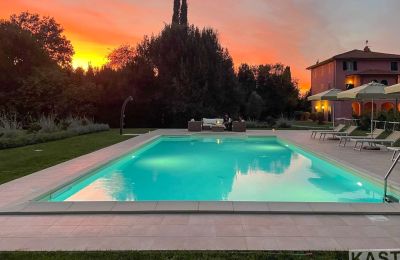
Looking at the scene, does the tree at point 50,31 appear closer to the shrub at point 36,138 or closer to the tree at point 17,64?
the tree at point 17,64

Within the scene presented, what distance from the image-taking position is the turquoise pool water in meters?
7.13

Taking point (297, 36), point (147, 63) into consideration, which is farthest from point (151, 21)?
point (297, 36)

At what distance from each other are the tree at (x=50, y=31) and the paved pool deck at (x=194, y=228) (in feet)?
130

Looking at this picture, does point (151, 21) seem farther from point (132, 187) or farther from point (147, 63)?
point (132, 187)

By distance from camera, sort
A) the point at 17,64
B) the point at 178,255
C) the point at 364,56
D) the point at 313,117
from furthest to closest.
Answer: the point at 364,56 → the point at 313,117 → the point at 17,64 → the point at 178,255

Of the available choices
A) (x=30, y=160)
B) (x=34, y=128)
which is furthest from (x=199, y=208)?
(x=34, y=128)

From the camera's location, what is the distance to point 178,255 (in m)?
3.46

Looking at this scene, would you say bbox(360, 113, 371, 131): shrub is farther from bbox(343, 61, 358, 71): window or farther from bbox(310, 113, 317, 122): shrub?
bbox(343, 61, 358, 71): window

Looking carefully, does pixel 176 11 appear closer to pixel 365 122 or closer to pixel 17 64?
pixel 17 64

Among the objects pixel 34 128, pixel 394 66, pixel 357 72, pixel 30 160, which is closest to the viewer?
pixel 30 160

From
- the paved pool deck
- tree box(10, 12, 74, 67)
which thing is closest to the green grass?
the paved pool deck

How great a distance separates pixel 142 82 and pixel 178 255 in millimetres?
24430

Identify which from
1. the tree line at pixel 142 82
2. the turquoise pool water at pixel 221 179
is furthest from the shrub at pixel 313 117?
the turquoise pool water at pixel 221 179

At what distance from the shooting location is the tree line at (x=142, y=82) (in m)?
24.7
